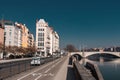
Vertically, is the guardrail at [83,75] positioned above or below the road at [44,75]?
above

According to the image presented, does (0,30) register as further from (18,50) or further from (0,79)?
(0,79)

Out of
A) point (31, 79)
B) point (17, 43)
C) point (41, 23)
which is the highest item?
point (41, 23)

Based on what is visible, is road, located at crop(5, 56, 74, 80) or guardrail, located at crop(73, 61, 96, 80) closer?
guardrail, located at crop(73, 61, 96, 80)

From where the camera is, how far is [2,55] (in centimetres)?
9762

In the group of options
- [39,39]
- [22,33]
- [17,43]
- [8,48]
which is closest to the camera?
[8,48]

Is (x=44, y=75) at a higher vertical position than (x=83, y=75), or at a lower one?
lower

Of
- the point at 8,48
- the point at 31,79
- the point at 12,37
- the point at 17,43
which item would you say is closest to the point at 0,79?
the point at 31,79

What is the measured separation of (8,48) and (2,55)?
219 inches

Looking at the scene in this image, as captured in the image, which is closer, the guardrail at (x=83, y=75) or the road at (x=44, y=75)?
the guardrail at (x=83, y=75)

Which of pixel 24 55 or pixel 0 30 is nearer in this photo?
pixel 0 30

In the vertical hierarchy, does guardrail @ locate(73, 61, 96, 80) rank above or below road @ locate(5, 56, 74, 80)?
above

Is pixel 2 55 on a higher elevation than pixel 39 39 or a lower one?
lower

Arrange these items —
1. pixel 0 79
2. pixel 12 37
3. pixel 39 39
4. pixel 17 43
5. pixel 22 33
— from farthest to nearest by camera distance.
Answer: pixel 39 39 < pixel 22 33 < pixel 17 43 < pixel 12 37 < pixel 0 79

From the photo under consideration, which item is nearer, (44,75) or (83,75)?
(83,75)
